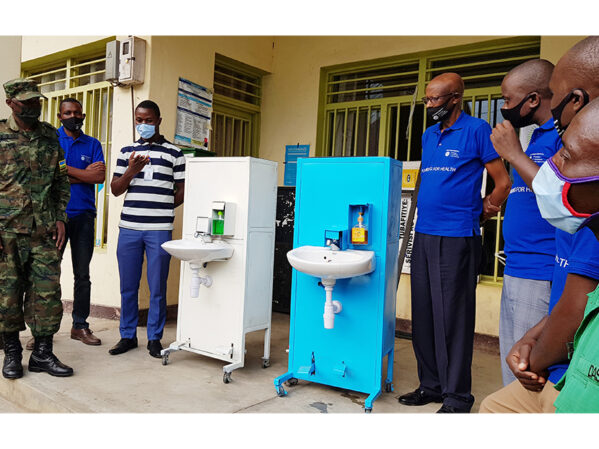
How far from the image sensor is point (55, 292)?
3232mm

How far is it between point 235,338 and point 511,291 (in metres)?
1.93

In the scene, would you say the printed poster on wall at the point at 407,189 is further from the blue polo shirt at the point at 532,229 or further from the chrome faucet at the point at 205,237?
the blue polo shirt at the point at 532,229

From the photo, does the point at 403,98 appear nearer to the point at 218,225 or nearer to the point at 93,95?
the point at 218,225

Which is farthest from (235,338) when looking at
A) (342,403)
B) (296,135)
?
(296,135)

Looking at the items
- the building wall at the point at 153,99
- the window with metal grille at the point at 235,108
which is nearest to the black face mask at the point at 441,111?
the building wall at the point at 153,99

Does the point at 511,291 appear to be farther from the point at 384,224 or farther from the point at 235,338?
the point at 235,338

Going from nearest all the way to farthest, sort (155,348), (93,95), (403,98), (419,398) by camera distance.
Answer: (419,398), (155,348), (403,98), (93,95)

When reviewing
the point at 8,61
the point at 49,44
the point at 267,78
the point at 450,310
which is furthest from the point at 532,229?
the point at 49,44

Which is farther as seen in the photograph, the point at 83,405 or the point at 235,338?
the point at 235,338

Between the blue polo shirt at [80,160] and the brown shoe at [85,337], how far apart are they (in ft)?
3.19

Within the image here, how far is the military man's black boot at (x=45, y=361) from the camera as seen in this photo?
3.19m

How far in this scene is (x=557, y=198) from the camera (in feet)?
3.74

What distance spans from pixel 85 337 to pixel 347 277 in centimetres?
241

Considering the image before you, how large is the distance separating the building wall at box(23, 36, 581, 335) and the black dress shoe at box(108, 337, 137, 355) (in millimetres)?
767
